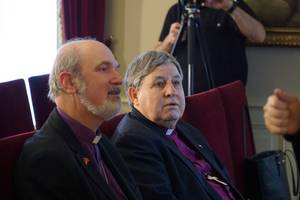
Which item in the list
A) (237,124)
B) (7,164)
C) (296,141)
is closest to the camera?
(296,141)

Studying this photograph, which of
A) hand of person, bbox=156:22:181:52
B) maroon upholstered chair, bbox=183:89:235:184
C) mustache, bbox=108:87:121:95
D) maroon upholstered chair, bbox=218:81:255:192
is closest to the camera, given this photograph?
mustache, bbox=108:87:121:95

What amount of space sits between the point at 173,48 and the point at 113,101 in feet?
3.76

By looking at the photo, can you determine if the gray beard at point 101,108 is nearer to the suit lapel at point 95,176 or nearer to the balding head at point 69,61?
the balding head at point 69,61

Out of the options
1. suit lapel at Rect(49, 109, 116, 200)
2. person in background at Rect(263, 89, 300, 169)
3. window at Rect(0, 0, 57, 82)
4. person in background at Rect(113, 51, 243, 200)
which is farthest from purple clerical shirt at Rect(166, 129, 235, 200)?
window at Rect(0, 0, 57, 82)

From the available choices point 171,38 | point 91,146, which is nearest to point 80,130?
point 91,146

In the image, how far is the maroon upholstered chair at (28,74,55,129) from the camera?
89.2 inches

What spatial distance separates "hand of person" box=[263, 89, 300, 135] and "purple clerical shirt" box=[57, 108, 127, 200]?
689 millimetres

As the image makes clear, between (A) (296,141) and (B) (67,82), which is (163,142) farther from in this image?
(A) (296,141)

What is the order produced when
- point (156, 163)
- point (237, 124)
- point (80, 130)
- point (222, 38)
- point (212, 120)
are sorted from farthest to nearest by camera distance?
point (222, 38) → point (237, 124) → point (212, 120) → point (156, 163) → point (80, 130)

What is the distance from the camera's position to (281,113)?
44.2 inches

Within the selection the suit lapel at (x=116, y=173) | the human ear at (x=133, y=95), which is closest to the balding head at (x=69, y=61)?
the suit lapel at (x=116, y=173)

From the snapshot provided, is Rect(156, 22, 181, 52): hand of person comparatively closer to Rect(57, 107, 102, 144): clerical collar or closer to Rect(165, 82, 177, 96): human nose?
Rect(165, 82, 177, 96): human nose

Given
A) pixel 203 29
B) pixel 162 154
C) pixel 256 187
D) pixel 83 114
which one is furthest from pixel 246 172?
pixel 83 114

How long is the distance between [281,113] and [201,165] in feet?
4.01
